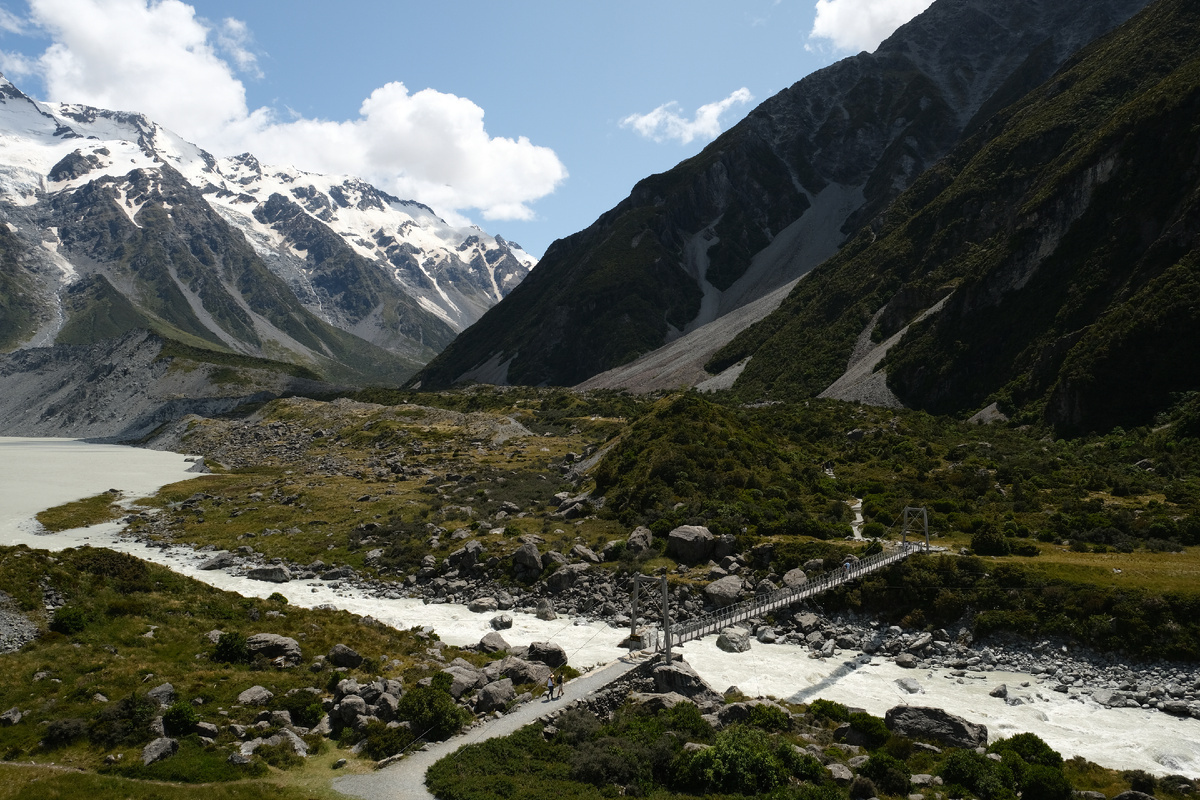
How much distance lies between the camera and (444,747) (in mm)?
28609

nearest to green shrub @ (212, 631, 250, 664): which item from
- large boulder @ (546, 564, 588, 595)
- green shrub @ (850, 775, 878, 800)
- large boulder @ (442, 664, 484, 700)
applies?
large boulder @ (442, 664, 484, 700)

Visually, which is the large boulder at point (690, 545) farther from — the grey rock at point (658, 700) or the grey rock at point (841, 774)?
the grey rock at point (841, 774)

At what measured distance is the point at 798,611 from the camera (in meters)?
47.0

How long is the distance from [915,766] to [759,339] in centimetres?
16134

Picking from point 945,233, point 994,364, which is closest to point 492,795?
point 994,364

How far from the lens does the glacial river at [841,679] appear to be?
100 ft

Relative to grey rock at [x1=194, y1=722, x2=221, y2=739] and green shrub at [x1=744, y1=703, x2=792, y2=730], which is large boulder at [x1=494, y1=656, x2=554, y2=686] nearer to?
green shrub at [x1=744, y1=703, x2=792, y2=730]

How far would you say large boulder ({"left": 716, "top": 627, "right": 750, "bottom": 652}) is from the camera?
43.3m

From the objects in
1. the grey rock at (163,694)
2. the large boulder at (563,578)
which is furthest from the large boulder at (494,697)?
the large boulder at (563,578)

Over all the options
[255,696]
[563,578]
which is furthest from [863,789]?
[563,578]

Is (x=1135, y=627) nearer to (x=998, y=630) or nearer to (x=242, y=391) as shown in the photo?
(x=998, y=630)

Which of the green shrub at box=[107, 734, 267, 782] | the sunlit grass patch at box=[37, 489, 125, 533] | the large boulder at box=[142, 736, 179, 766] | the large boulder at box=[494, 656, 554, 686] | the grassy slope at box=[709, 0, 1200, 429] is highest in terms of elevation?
the grassy slope at box=[709, 0, 1200, 429]

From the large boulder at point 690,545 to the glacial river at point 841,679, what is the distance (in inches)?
394

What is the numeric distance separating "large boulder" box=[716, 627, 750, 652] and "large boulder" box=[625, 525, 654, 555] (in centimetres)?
1277
